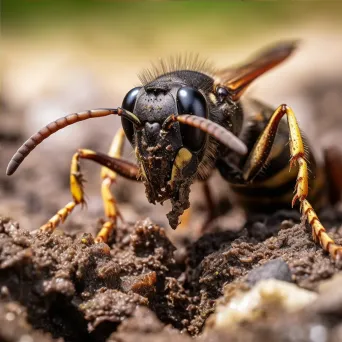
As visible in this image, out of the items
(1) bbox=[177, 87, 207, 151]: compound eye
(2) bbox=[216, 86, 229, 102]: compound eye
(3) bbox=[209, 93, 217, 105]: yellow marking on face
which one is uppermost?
(2) bbox=[216, 86, 229, 102]: compound eye

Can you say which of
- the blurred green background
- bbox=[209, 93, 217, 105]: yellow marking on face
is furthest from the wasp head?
the blurred green background

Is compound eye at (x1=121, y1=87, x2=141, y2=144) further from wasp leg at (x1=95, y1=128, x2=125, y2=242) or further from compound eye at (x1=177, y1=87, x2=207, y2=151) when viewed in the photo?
wasp leg at (x1=95, y1=128, x2=125, y2=242)

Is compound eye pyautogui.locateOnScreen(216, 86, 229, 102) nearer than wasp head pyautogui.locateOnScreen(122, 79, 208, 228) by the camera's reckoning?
No

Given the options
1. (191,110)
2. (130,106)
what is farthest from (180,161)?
(130,106)

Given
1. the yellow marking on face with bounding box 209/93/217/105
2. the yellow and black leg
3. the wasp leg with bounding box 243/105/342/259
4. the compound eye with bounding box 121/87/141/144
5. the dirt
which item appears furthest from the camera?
the yellow and black leg

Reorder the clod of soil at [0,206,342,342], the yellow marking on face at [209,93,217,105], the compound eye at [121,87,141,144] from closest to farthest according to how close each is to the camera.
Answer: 1. the clod of soil at [0,206,342,342]
2. the compound eye at [121,87,141,144]
3. the yellow marking on face at [209,93,217,105]

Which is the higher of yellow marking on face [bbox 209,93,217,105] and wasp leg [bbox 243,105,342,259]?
yellow marking on face [bbox 209,93,217,105]

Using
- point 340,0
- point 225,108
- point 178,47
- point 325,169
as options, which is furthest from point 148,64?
point 225,108

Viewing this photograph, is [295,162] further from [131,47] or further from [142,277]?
[131,47]
